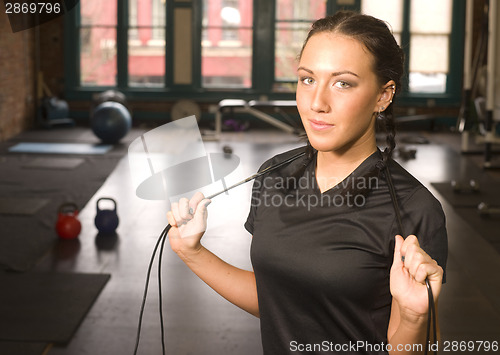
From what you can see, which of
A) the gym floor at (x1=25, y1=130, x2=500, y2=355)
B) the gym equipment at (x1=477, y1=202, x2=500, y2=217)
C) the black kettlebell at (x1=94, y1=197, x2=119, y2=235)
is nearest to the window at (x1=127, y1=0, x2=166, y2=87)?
the gym floor at (x1=25, y1=130, x2=500, y2=355)

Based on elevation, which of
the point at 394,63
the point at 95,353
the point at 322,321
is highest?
the point at 394,63

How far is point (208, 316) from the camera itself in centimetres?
392

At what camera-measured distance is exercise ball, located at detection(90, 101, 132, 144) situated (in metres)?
9.73

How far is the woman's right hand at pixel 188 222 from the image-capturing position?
1393 millimetres

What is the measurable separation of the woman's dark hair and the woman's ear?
0.01 m

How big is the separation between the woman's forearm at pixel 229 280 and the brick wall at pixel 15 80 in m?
9.17

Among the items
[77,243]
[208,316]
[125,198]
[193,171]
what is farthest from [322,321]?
[125,198]

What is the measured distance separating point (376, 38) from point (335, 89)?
149 mm

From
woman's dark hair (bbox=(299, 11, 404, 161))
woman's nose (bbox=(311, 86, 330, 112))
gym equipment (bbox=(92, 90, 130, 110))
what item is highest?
woman's dark hair (bbox=(299, 11, 404, 161))

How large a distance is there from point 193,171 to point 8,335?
2.68 meters

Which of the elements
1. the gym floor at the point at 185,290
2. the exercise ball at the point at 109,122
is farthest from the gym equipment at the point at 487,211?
the exercise ball at the point at 109,122

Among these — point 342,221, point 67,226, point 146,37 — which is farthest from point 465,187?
point 146,37

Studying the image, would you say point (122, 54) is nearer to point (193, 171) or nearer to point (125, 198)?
point (125, 198)

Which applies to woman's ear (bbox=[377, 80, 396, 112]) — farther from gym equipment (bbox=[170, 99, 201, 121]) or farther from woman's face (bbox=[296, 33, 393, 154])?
gym equipment (bbox=[170, 99, 201, 121])
